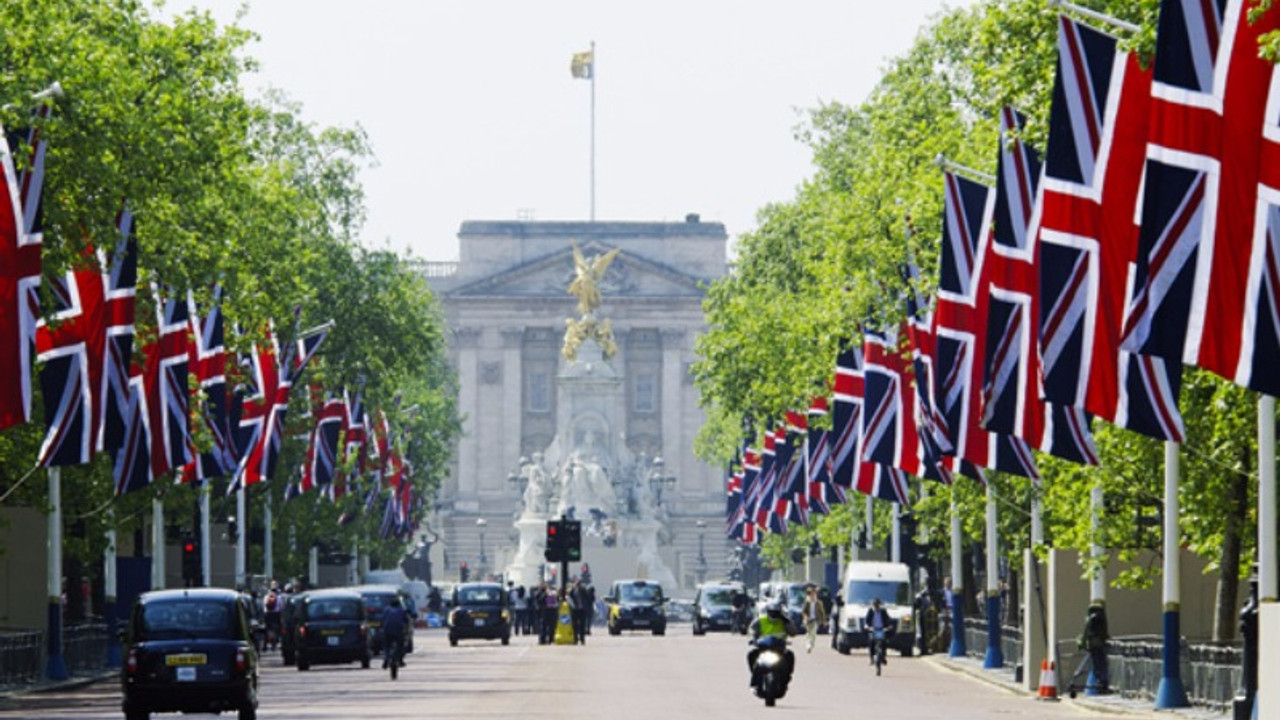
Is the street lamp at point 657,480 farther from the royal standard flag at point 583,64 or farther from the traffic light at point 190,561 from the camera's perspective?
the traffic light at point 190,561

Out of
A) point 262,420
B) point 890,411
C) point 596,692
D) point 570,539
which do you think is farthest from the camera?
point 570,539

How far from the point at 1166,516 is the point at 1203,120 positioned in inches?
692

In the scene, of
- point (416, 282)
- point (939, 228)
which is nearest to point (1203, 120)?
point (939, 228)

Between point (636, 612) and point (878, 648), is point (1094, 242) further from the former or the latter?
point (636, 612)

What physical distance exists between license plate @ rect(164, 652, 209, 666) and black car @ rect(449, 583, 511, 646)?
Result: 4909 centimetres

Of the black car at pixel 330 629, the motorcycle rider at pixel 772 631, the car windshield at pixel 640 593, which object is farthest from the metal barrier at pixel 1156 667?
the car windshield at pixel 640 593

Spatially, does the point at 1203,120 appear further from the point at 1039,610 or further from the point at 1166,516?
the point at 1039,610

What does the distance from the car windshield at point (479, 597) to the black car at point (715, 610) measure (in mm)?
15234

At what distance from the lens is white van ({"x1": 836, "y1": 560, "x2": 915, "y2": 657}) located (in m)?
80.7

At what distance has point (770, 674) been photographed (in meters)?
46.0

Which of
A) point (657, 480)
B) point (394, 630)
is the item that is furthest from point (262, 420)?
point (657, 480)

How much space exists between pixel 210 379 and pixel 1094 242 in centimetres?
2819

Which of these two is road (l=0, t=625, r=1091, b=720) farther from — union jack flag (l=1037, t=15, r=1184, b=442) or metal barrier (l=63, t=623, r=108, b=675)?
union jack flag (l=1037, t=15, r=1184, b=442)

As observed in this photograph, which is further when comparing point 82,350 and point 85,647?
point 85,647
